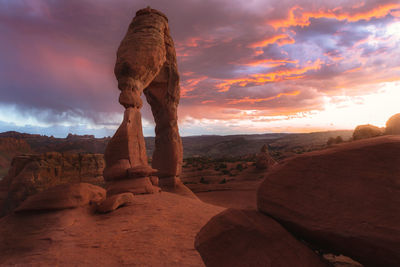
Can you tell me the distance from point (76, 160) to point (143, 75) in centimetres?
1388

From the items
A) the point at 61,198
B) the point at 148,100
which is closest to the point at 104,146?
the point at 148,100

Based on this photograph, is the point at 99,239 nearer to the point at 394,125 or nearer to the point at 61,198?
the point at 61,198

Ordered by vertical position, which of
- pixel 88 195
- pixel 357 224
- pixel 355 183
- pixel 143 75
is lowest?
pixel 88 195

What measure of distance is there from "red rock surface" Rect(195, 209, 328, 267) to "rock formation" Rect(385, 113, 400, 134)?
2892mm

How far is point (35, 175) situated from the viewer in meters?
15.2

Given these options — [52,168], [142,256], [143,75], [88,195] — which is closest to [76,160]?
[52,168]

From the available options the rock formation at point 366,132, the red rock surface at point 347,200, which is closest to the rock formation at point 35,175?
the red rock surface at point 347,200

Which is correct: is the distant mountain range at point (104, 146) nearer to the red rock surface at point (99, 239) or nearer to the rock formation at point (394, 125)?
the rock formation at point (394, 125)

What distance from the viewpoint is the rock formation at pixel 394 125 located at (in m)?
3.63

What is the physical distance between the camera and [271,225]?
279 centimetres

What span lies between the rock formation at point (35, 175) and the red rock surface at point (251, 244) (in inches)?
680

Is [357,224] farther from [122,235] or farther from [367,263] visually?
[122,235]

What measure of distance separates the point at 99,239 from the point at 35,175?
14.9 meters

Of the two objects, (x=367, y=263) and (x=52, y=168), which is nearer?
(x=367, y=263)
